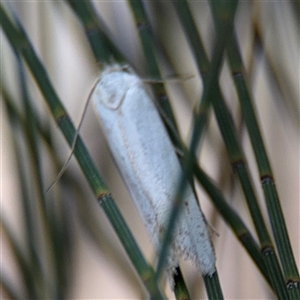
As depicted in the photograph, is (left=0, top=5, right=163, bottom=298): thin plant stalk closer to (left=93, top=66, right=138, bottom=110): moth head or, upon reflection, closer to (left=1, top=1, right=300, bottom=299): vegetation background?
(left=93, top=66, right=138, bottom=110): moth head

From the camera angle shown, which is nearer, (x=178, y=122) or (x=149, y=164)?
(x=149, y=164)

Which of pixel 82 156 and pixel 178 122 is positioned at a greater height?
pixel 178 122

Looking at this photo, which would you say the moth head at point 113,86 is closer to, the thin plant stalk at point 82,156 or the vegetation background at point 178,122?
the thin plant stalk at point 82,156

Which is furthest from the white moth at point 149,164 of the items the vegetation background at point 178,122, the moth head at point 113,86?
the vegetation background at point 178,122

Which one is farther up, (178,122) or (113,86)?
(178,122)

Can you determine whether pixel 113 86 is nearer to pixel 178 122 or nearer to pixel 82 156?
pixel 82 156

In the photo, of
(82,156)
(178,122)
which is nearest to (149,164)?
(82,156)

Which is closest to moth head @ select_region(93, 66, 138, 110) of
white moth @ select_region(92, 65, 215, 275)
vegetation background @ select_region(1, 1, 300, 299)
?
white moth @ select_region(92, 65, 215, 275)

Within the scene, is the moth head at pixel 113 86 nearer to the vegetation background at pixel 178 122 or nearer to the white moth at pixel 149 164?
the white moth at pixel 149 164

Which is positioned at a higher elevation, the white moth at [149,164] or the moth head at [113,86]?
the moth head at [113,86]

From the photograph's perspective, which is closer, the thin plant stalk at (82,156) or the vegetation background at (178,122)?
the thin plant stalk at (82,156)
